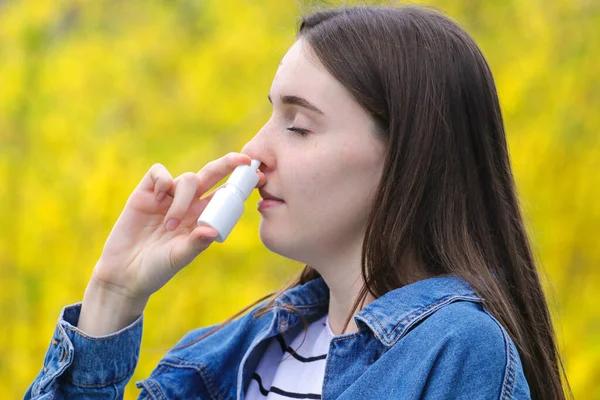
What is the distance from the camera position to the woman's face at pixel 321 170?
5.19ft

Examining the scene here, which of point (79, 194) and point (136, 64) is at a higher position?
point (136, 64)

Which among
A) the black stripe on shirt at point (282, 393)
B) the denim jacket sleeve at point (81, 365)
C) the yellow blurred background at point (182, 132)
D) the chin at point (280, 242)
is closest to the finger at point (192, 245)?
the chin at point (280, 242)

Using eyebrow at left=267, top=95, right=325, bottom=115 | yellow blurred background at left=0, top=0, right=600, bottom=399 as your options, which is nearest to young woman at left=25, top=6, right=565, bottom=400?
eyebrow at left=267, top=95, right=325, bottom=115

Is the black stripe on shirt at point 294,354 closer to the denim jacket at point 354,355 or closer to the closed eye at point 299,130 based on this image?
the denim jacket at point 354,355

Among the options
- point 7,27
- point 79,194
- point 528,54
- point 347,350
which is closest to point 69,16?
point 7,27

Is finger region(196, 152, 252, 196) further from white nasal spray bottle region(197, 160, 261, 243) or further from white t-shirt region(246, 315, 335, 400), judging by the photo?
white t-shirt region(246, 315, 335, 400)

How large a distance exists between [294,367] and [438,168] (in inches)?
20.7

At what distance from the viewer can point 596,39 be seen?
110 inches

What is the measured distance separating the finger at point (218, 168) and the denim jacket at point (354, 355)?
320 mm

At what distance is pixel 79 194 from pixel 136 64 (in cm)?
60

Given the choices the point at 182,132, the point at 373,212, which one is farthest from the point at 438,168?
the point at 182,132

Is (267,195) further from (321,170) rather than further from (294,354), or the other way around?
(294,354)

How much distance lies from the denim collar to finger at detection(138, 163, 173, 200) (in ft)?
1.74

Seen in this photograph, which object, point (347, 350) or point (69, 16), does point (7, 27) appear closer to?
point (69, 16)
